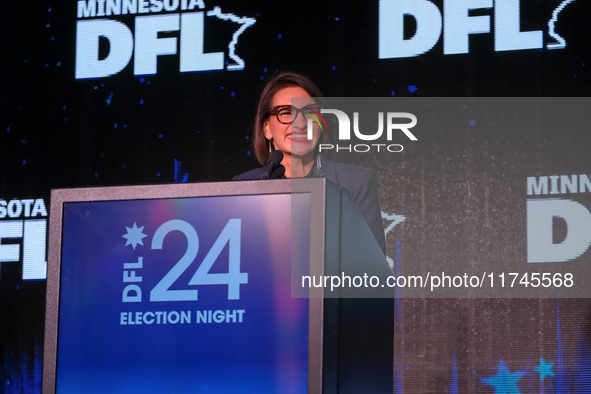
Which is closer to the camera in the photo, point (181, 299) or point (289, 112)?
point (181, 299)

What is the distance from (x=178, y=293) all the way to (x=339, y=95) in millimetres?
2492

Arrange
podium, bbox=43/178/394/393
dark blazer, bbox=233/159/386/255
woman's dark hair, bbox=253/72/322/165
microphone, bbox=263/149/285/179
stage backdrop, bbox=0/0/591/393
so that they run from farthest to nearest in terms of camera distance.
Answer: stage backdrop, bbox=0/0/591/393
woman's dark hair, bbox=253/72/322/165
dark blazer, bbox=233/159/386/255
microphone, bbox=263/149/285/179
podium, bbox=43/178/394/393

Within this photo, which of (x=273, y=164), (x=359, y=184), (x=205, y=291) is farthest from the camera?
→ (x=359, y=184)

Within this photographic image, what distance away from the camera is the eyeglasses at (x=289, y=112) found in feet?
4.69

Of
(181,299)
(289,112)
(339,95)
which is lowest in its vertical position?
(181,299)

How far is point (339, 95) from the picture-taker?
3.24m

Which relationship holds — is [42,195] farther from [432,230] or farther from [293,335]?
[293,335]

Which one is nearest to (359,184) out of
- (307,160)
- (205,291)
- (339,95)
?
(307,160)

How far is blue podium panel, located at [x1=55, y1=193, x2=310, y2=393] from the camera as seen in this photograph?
79 cm

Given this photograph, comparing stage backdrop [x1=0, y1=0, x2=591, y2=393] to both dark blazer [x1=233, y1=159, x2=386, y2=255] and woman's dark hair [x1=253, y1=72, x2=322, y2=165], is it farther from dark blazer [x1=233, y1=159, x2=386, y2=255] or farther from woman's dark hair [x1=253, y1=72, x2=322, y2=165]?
dark blazer [x1=233, y1=159, x2=386, y2=255]

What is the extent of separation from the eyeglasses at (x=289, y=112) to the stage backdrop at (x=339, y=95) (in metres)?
1.39

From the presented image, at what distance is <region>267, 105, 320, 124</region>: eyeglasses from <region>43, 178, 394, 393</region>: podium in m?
0.59

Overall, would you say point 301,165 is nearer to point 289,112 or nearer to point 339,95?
point 289,112

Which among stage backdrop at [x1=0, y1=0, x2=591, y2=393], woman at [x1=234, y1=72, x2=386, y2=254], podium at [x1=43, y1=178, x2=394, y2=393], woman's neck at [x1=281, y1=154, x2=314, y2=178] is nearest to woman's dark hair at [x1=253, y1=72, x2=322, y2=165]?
woman at [x1=234, y1=72, x2=386, y2=254]
